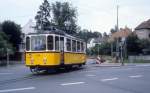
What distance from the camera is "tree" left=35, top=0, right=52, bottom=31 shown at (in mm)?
99619

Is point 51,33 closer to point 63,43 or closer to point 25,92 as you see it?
point 63,43

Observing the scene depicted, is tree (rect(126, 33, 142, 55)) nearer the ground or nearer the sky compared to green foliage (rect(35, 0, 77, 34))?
nearer the ground

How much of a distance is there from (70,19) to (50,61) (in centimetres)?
7560

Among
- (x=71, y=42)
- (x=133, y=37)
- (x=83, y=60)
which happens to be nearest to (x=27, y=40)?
(x=71, y=42)

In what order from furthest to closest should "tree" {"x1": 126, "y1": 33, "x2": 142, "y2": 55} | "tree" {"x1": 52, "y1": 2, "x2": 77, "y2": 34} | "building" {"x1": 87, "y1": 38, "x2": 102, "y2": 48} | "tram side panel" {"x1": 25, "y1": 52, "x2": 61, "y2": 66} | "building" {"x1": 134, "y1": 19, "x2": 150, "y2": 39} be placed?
"building" {"x1": 87, "y1": 38, "x2": 102, "y2": 48}, "building" {"x1": 134, "y1": 19, "x2": 150, "y2": 39}, "tree" {"x1": 52, "y1": 2, "x2": 77, "y2": 34}, "tree" {"x1": 126, "y1": 33, "x2": 142, "y2": 55}, "tram side panel" {"x1": 25, "y1": 52, "x2": 61, "y2": 66}

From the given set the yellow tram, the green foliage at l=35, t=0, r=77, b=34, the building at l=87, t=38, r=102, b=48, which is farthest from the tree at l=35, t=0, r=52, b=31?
the yellow tram

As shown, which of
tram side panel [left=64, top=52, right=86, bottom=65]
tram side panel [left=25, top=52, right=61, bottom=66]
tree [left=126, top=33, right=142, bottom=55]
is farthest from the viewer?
tree [left=126, top=33, right=142, bottom=55]

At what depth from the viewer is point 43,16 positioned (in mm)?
100625

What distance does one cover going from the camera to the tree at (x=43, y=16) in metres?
99.6

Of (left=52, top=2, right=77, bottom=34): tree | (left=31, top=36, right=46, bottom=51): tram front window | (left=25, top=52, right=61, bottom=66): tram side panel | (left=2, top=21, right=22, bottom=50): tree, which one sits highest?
(left=52, top=2, right=77, bottom=34): tree

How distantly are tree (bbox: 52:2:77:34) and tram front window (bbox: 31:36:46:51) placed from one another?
71487 mm

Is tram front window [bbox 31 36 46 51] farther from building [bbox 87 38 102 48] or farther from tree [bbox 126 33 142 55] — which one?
building [bbox 87 38 102 48]

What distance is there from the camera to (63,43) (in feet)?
87.1

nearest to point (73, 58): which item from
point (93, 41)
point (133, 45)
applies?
point (133, 45)
